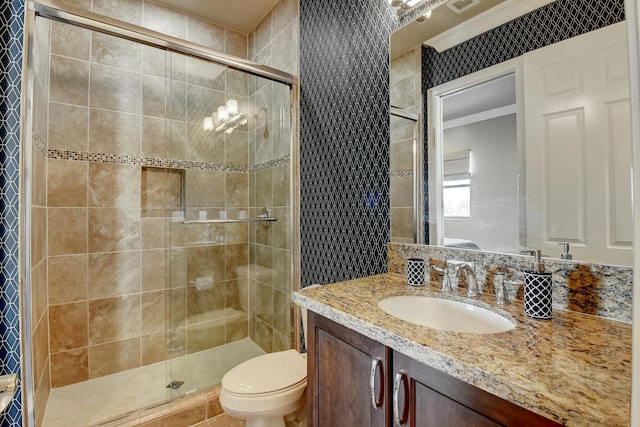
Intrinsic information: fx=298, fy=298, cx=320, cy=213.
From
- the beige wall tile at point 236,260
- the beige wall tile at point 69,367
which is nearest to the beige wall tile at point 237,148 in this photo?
the beige wall tile at point 236,260

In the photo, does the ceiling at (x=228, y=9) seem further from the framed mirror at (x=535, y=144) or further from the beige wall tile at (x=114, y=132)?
the framed mirror at (x=535, y=144)

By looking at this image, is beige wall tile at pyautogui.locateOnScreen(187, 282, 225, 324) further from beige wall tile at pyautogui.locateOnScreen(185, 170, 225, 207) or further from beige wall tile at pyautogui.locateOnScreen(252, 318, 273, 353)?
beige wall tile at pyautogui.locateOnScreen(185, 170, 225, 207)

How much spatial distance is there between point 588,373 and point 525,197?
1.91ft

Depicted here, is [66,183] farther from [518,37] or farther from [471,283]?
[518,37]

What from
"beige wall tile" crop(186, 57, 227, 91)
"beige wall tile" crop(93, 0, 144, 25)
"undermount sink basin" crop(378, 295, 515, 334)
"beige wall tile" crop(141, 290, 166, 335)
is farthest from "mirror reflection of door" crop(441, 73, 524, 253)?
"beige wall tile" crop(93, 0, 144, 25)

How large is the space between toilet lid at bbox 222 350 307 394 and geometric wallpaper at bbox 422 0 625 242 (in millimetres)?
912

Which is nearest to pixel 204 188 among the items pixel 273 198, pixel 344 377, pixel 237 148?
pixel 237 148

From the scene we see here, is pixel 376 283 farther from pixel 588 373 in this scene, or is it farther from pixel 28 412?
pixel 28 412

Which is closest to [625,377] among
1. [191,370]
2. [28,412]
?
[28,412]

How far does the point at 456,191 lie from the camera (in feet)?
3.85

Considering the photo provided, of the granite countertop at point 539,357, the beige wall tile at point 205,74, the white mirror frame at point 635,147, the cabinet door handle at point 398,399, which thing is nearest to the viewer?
the white mirror frame at point 635,147

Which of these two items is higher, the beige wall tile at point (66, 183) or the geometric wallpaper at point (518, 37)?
the geometric wallpaper at point (518, 37)

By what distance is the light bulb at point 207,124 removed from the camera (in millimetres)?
1976

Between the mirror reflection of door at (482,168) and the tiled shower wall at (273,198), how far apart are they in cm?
119
